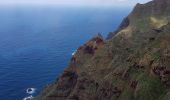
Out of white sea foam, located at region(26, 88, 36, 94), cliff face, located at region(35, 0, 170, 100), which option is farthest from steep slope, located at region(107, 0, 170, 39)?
white sea foam, located at region(26, 88, 36, 94)

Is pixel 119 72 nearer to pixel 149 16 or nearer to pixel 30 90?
pixel 30 90

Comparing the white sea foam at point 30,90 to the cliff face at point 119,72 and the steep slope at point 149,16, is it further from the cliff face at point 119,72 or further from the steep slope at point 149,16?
the steep slope at point 149,16

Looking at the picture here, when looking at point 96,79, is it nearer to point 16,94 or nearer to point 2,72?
point 16,94

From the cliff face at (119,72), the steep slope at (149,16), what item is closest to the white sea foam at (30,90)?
the cliff face at (119,72)

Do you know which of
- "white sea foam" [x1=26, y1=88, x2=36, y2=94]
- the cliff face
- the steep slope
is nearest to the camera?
the cliff face

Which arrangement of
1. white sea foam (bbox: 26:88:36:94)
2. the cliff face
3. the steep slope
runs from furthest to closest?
the steep slope, white sea foam (bbox: 26:88:36:94), the cliff face

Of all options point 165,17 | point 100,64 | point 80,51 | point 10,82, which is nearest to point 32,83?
point 10,82

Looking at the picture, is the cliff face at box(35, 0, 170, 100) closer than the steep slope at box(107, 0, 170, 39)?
Yes

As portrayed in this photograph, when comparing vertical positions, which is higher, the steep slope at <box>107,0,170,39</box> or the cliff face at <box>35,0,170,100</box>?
the steep slope at <box>107,0,170,39</box>

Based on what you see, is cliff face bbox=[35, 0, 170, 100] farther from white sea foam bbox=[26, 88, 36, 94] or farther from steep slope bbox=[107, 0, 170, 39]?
steep slope bbox=[107, 0, 170, 39]
